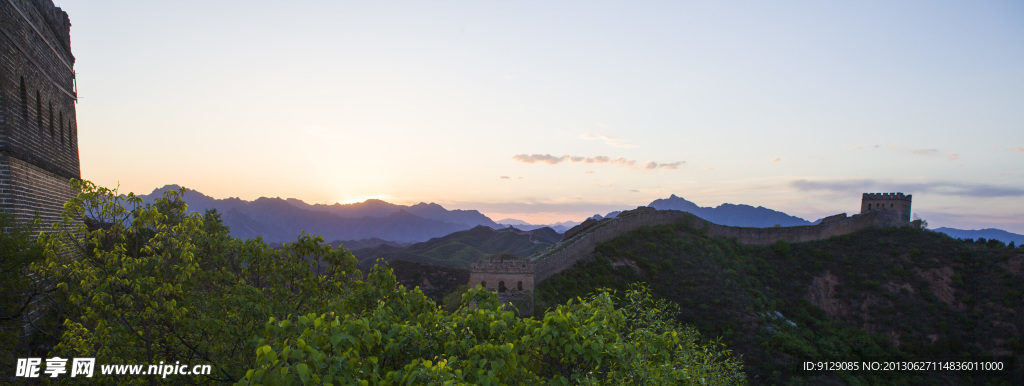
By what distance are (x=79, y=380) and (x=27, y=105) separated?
9.25m

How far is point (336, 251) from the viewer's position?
7.83 meters

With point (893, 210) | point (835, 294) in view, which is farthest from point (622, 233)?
point (893, 210)

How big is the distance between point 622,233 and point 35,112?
31099 millimetres

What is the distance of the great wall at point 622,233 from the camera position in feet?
74.3

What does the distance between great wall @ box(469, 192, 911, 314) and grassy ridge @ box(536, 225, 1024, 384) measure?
76 cm

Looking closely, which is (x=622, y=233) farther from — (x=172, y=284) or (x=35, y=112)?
(x=35, y=112)

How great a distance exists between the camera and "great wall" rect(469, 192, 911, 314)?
74.3 feet

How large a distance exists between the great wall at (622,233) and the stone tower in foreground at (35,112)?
15549mm

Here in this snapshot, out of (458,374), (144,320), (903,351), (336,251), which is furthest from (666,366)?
(903,351)

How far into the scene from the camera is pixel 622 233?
1369 inches

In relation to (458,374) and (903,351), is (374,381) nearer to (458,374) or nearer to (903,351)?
(458,374)

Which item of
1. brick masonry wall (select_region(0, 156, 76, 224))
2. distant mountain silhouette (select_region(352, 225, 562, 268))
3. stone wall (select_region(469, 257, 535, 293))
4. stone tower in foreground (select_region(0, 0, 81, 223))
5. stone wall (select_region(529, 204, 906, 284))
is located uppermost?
stone tower in foreground (select_region(0, 0, 81, 223))

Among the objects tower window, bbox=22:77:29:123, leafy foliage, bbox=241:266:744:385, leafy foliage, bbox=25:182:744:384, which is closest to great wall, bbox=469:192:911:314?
leafy foliage, bbox=25:182:744:384

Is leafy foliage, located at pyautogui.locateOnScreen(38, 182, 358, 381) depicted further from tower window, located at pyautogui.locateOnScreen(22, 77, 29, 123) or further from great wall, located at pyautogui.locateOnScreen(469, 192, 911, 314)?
great wall, located at pyautogui.locateOnScreen(469, 192, 911, 314)
